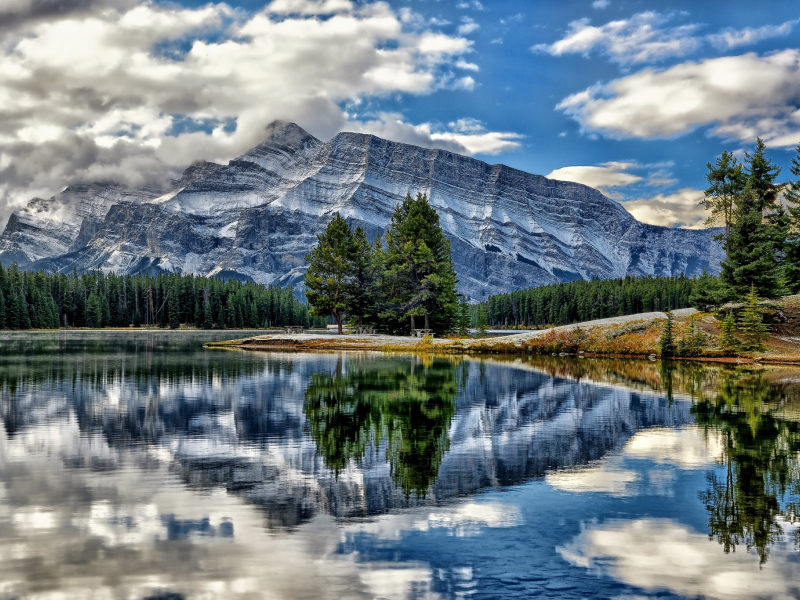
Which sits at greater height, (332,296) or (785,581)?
(332,296)

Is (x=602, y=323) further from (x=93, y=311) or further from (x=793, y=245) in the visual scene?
(x=93, y=311)

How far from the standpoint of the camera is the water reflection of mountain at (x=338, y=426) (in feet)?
45.5

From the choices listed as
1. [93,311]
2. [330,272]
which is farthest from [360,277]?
[93,311]

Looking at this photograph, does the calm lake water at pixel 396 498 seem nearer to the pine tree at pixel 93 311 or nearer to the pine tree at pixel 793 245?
the pine tree at pixel 793 245

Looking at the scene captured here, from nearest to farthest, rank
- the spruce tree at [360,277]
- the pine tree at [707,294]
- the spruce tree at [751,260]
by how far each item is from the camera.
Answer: the spruce tree at [751,260] → the pine tree at [707,294] → the spruce tree at [360,277]

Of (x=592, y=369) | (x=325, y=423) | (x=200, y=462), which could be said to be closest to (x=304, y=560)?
(x=200, y=462)

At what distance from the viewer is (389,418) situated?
872 inches

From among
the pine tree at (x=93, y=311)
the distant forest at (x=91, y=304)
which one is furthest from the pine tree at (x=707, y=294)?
the pine tree at (x=93, y=311)

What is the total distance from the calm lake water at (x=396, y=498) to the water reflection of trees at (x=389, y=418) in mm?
125

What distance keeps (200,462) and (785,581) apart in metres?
12.5

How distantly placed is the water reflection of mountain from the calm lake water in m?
0.10

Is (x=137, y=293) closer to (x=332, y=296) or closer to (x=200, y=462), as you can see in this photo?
(x=332, y=296)

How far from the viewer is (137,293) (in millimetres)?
199750

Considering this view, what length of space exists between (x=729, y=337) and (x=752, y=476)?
42519 mm
